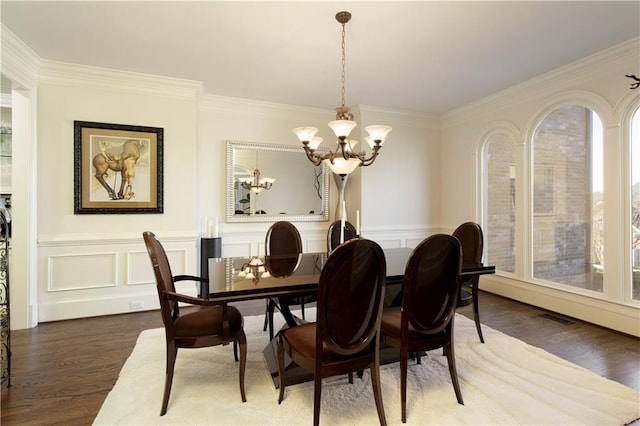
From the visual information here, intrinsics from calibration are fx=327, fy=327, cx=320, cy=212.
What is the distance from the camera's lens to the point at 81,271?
354 cm

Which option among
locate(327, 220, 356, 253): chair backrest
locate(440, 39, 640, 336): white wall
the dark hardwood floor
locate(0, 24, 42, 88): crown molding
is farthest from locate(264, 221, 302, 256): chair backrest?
locate(440, 39, 640, 336): white wall

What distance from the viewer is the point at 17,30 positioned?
108 inches

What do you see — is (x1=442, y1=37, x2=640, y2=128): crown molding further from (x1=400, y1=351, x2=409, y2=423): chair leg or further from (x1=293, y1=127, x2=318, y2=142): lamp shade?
(x1=400, y1=351, x2=409, y2=423): chair leg

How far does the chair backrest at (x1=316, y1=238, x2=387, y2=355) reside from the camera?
5.23 feet

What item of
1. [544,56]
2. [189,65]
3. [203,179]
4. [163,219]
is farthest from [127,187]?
[544,56]

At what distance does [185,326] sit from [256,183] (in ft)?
9.31

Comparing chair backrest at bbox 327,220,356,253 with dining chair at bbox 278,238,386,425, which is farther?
chair backrest at bbox 327,220,356,253

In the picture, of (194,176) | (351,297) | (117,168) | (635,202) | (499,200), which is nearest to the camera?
(351,297)

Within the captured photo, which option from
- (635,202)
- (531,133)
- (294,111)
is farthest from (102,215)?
(635,202)

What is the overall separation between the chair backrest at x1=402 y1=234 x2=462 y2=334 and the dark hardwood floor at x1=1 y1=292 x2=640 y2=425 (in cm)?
145

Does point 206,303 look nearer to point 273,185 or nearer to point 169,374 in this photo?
point 169,374

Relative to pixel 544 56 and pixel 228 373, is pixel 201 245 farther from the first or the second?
pixel 544 56

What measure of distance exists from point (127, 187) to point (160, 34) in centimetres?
173

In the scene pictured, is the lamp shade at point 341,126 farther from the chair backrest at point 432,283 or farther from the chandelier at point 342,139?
the chair backrest at point 432,283
